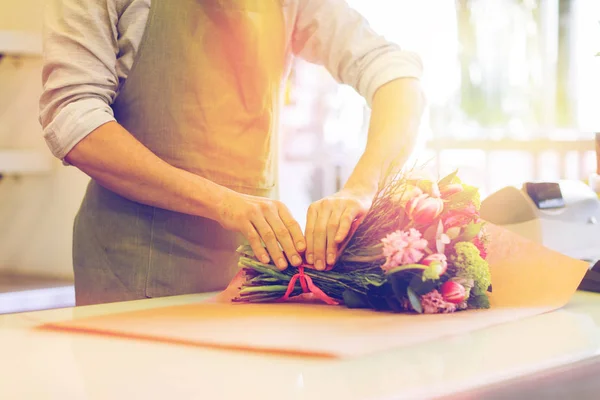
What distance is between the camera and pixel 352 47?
1.38m

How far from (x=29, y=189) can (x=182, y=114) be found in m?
1.44

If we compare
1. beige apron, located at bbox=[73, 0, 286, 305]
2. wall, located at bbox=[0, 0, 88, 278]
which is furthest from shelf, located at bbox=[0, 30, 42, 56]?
beige apron, located at bbox=[73, 0, 286, 305]

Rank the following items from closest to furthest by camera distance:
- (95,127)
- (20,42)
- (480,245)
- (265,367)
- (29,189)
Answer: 1. (265,367)
2. (480,245)
3. (95,127)
4. (20,42)
5. (29,189)

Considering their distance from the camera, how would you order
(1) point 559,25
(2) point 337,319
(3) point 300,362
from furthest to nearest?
(1) point 559,25
(2) point 337,319
(3) point 300,362

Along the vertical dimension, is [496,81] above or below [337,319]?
above

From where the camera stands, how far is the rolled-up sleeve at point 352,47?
1351mm

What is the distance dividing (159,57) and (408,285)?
2.21 feet

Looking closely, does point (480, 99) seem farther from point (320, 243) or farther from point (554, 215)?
point (320, 243)

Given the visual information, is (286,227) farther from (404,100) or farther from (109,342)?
(404,100)

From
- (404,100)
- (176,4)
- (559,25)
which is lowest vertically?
(404,100)

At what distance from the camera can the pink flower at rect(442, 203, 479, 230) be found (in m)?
0.89

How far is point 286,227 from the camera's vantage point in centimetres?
98

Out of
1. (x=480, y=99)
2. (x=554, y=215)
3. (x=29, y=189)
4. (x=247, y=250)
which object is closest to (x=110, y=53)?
(x=247, y=250)

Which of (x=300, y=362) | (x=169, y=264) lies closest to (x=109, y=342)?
(x=300, y=362)
